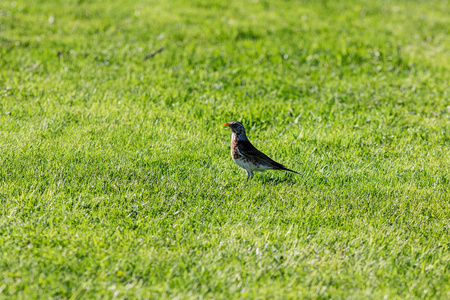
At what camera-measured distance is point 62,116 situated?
7.59 metres

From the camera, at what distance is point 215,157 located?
6.77 meters

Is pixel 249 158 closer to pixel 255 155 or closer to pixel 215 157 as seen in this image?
pixel 255 155

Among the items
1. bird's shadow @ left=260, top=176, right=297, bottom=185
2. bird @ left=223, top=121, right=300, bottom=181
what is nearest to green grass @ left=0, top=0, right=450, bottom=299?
bird's shadow @ left=260, top=176, right=297, bottom=185

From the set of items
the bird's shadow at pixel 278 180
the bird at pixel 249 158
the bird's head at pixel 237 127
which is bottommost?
the bird's shadow at pixel 278 180

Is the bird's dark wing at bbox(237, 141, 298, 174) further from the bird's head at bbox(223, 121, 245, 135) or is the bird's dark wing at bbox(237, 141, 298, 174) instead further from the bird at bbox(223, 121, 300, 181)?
the bird's head at bbox(223, 121, 245, 135)

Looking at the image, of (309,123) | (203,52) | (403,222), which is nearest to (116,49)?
(203,52)

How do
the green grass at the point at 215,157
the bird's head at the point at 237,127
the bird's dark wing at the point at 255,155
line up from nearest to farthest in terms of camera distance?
the green grass at the point at 215,157, the bird's dark wing at the point at 255,155, the bird's head at the point at 237,127

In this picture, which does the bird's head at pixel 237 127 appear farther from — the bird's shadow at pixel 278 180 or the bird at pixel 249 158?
the bird's shadow at pixel 278 180

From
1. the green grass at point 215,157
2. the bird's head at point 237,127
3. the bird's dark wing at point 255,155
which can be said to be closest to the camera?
the green grass at point 215,157

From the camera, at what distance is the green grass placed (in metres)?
4.47

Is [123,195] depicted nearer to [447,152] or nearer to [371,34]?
[447,152]

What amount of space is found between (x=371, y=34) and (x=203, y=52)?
15.1 ft

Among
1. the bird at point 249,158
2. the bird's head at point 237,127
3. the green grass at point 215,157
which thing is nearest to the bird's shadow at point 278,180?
the green grass at point 215,157

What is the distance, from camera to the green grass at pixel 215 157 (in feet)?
14.7
